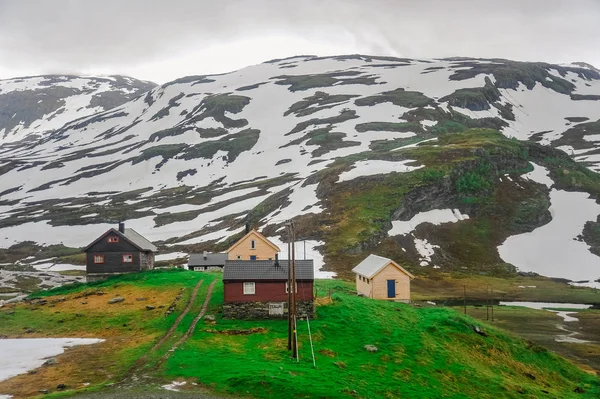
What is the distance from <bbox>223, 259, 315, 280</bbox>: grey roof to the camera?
48406mm

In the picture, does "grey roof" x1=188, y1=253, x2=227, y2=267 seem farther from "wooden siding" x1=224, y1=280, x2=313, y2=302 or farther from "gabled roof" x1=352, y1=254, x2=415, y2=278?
"wooden siding" x1=224, y1=280, x2=313, y2=302

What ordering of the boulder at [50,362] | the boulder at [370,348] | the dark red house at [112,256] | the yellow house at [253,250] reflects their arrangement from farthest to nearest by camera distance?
1. the dark red house at [112,256]
2. the yellow house at [253,250]
3. the boulder at [370,348]
4. the boulder at [50,362]

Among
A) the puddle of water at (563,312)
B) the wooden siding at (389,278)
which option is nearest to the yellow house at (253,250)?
the wooden siding at (389,278)

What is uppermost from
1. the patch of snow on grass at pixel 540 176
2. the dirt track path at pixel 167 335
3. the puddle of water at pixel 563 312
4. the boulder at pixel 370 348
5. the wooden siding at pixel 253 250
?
the patch of snow on grass at pixel 540 176

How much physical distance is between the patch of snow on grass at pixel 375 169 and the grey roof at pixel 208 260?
5139 cm

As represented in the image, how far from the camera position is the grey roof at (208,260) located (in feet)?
300

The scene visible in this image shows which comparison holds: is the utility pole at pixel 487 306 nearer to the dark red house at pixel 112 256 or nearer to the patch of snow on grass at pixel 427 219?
the patch of snow on grass at pixel 427 219

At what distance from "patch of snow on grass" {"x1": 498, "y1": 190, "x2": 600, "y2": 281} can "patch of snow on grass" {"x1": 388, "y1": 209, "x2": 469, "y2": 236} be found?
13391mm

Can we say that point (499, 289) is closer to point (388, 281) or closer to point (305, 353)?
point (388, 281)

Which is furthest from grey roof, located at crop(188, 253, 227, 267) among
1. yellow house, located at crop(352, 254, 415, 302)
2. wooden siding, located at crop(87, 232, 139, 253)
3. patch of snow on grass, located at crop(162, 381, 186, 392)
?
patch of snow on grass, located at crop(162, 381, 186, 392)

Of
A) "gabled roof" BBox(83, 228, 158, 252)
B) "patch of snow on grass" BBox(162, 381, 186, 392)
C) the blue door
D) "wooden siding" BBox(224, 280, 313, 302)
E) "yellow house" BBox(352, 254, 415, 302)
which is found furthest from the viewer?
"gabled roof" BBox(83, 228, 158, 252)

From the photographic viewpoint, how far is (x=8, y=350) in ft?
125

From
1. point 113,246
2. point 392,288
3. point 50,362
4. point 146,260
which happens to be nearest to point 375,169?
point 146,260

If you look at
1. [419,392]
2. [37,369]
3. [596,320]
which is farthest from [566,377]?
[37,369]
